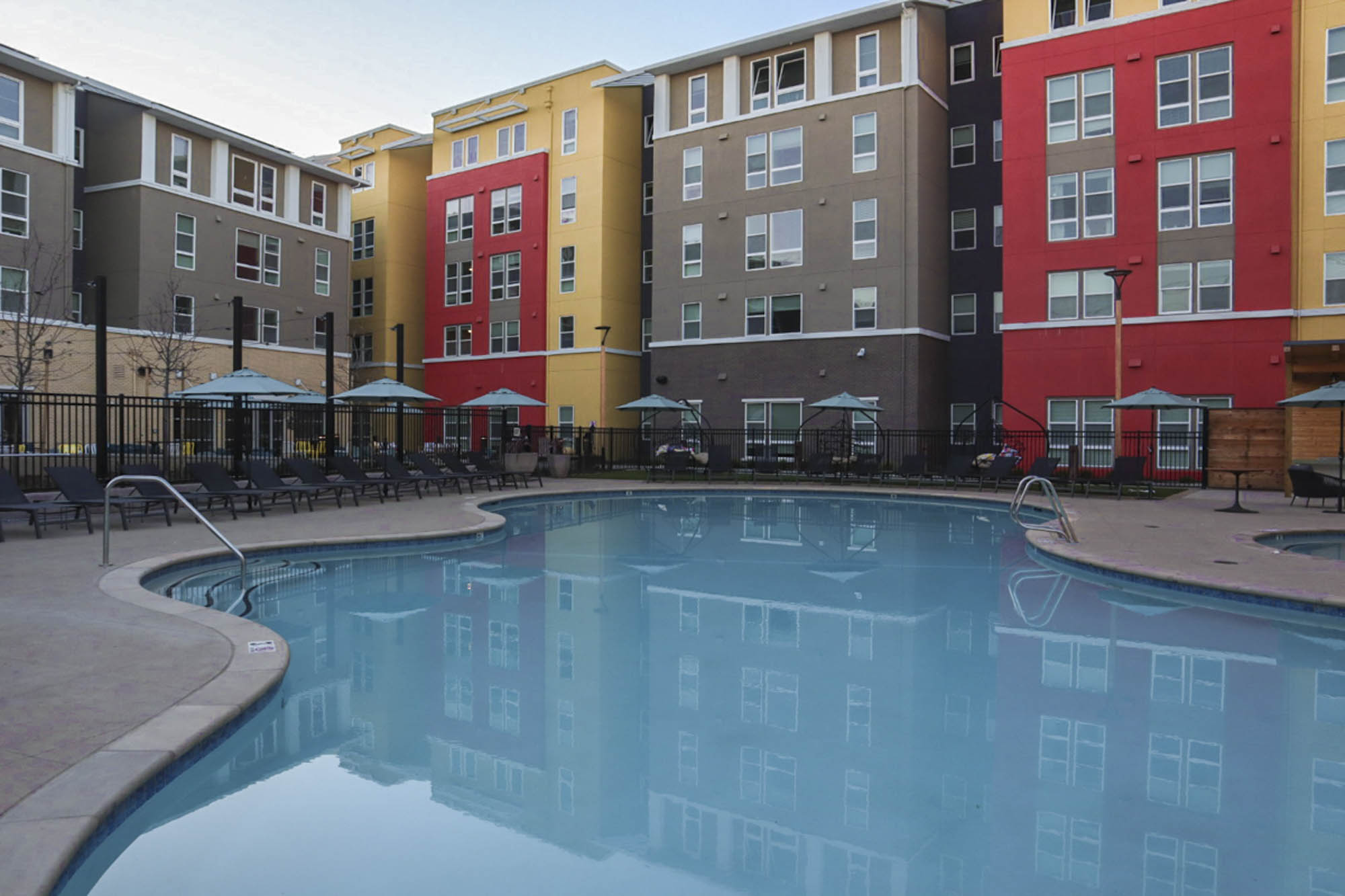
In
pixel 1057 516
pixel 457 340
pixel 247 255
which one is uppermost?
pixel 247 255

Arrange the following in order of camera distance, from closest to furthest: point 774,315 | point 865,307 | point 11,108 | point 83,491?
point 83,491 → point 11,108 → point 865,307 → point 774,315

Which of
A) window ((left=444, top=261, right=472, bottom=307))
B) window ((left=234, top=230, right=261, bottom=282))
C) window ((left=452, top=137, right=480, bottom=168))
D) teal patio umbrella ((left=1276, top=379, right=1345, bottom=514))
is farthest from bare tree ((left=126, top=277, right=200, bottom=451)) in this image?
teal patio umbrella ((left=1276, top=379, right=1345, bottom=514))

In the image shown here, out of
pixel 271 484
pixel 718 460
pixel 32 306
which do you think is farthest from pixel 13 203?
pixel 718 460

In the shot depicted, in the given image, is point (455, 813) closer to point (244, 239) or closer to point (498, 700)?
point (498, 700)

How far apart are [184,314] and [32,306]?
5.25 meters

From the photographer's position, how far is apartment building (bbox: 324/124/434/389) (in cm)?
4009

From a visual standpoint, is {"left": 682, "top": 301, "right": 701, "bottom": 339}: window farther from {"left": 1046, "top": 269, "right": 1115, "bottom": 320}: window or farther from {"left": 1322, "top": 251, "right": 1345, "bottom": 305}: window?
{"left": 1322, "top": 251, "right": 1345, "bottom": 305}: window

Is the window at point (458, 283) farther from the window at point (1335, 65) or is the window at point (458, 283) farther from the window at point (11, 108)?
the window at point (1335, 65)

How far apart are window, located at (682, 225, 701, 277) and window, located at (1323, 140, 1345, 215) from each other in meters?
17.7

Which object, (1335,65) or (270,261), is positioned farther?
(270,261)

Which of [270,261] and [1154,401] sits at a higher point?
[270,261]

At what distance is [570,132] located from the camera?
34.5 m

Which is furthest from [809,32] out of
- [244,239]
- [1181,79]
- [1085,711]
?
[1085,711]

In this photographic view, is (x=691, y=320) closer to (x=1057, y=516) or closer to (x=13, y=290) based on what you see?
(x=1057, y=516)
